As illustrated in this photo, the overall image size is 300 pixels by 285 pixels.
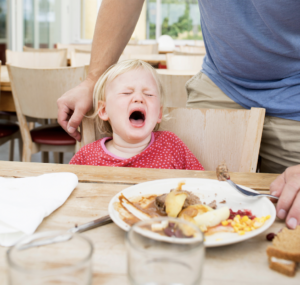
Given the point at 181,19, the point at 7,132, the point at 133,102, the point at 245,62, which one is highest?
the point at 181,19

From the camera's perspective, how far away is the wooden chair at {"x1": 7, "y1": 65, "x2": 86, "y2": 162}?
214cm

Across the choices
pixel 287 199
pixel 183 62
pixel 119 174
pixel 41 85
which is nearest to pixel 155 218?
pixel 287 199

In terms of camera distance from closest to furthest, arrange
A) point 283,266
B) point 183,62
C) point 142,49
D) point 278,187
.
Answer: point 283,266
point 278,187
point 183,62
point 142,49

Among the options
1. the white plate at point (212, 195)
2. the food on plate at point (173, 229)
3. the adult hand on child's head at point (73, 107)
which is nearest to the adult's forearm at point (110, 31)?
the adult hand on child's head at point (73, 107)

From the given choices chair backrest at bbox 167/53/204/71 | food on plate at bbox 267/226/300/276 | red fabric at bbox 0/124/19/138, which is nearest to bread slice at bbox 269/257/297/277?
food on plate at bbox 267/226/300/276

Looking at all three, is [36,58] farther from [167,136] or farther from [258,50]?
[258,50]

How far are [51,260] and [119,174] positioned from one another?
0.57m

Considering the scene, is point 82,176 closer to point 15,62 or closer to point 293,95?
point 293,95

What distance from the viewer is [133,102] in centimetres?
128

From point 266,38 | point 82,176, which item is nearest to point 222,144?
point 266,38

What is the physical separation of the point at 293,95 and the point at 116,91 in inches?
25.0

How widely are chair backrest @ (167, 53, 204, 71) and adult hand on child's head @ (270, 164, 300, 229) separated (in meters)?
2.70

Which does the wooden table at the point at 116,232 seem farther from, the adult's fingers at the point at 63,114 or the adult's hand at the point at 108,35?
the adult's hand at the point at 108,35

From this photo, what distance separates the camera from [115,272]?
0.50 m
